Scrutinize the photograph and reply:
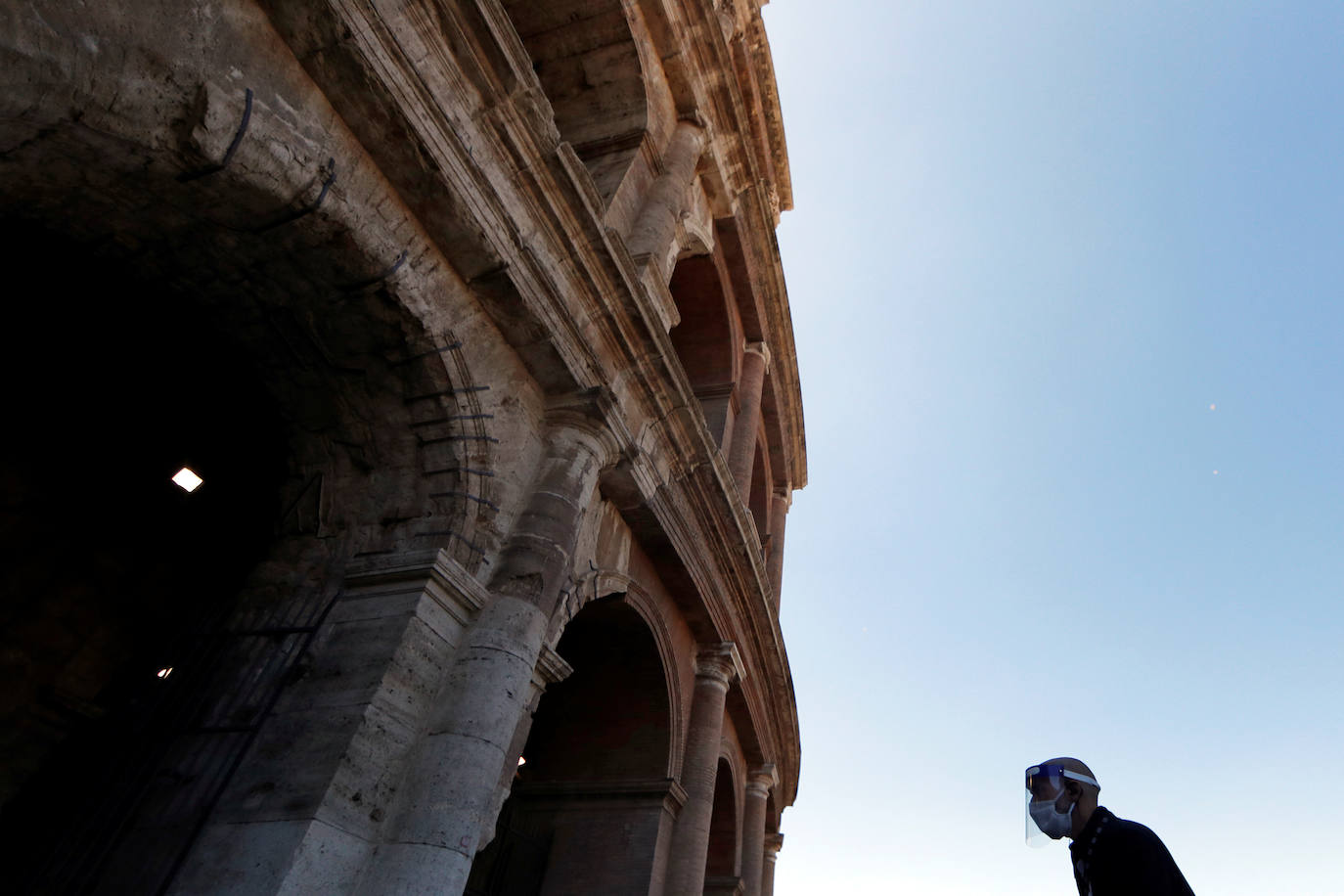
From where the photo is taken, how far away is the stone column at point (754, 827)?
10.2 m

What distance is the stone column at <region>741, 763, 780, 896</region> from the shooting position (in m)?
10.2

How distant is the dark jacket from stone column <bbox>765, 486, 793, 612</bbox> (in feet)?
32.2

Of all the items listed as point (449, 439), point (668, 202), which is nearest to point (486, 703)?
point (449, 439)

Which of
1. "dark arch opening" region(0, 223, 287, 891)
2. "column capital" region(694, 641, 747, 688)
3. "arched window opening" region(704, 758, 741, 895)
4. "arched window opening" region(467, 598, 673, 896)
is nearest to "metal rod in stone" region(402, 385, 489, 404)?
"dark arch opening" region(0, 223, 287, 891)

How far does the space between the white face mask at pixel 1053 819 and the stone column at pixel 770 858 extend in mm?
10181

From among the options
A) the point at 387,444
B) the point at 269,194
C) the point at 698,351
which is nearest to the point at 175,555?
the point at 387,444

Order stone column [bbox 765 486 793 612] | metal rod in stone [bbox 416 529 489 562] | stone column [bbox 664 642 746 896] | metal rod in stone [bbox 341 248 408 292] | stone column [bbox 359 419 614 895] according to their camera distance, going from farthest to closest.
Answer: stone column [bbox 765 486 793 612]
stone column [bbox 664 642 746 896]
metal rod in stone [bbox 416 529 489 562]
metal rod in stone [bbox 341 248 408 292]
stone column [bbox 359 419 614 895]

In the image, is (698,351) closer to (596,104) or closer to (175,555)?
(596,104)

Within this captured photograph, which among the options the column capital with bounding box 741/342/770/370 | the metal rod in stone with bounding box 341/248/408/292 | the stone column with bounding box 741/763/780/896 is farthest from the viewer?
the column capital with bounding box 741/342/770/370

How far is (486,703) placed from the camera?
4.39 metres

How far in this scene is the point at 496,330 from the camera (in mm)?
5309

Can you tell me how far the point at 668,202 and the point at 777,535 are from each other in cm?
726

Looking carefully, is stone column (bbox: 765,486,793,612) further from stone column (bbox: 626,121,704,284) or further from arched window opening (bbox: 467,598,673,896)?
stone column (bbox: 626,121,704,284)

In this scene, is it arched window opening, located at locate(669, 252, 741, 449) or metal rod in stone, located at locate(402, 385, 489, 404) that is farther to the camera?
arched window opening, located at locate(669, 252, 741, 449)
